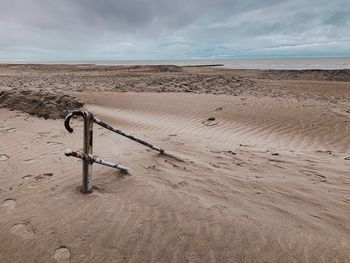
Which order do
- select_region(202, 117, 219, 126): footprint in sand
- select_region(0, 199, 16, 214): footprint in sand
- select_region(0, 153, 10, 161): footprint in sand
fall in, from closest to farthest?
1. select_region(0, 199, 16, 214): footprint in sand
2. select_region(0, 153, 10, 161): footprint in sand
3. select_region(202, 117, 219, 126): footprint in sand

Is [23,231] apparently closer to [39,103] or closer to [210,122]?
[39,103]

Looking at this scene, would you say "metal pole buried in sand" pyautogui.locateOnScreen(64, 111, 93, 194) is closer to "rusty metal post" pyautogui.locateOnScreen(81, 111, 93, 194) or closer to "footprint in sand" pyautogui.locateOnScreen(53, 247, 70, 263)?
"rusty metal post" pyautogui.locateOnScreen(81, 111, 93, 194)

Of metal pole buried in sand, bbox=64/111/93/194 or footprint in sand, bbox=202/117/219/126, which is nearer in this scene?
metal pole buried in sand, bbox=64/111/93/194

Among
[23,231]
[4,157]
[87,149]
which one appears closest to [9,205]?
[23,231]

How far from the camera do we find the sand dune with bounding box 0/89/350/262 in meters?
2.51

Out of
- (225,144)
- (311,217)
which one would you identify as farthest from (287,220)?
(225,144)

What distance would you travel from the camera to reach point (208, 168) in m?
4.36

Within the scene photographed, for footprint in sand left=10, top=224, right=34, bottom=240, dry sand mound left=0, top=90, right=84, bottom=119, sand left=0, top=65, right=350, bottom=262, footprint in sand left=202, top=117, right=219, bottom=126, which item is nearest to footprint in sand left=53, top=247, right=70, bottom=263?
sand left=0, top=65, right=350, bottom=262

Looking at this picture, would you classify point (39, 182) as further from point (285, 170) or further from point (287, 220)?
point (285, 170)

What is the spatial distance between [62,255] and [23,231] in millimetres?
538

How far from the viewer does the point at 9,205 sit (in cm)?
315

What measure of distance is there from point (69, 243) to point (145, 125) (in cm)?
578

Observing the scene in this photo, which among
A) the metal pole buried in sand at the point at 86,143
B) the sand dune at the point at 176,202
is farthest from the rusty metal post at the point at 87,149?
the sand dune at the point at 176,202

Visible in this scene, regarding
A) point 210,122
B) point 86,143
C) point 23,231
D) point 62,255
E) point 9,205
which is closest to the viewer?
point 62,255
